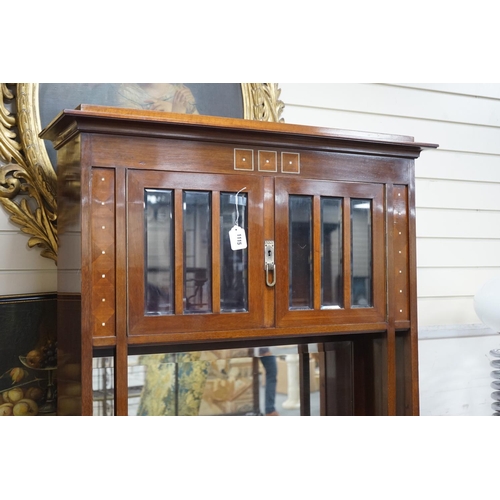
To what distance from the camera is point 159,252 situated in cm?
198

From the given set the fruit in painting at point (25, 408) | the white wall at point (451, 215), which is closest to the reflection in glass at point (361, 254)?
the white wall at point (451, 215)

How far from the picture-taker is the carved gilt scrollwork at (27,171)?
91.9 inches

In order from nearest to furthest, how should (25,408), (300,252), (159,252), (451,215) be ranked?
(159,252) < (300,252) < (25,408) < (451,215)

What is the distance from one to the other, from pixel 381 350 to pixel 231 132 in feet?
3.38

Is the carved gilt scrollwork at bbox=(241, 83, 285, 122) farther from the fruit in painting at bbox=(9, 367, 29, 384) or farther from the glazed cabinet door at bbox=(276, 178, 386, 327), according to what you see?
the fruit in painting at bbox=(9, 367, 29, 384)

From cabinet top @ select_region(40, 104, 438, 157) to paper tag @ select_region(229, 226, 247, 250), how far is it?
1.02 feet

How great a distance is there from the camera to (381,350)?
7.71 ft

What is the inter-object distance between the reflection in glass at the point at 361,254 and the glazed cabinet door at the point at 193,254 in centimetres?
39

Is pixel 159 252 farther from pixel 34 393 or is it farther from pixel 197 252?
pixel 34 393

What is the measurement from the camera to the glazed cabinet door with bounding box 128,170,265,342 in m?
1.94

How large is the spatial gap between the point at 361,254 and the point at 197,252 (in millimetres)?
649

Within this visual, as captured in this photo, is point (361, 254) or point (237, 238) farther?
point (361, 254)

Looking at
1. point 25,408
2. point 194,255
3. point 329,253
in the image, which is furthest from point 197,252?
point 25,408

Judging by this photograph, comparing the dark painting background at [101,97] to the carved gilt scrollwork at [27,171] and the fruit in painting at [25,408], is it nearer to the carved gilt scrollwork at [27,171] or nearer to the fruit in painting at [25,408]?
the carved gilt scrollwork at [27,171]
